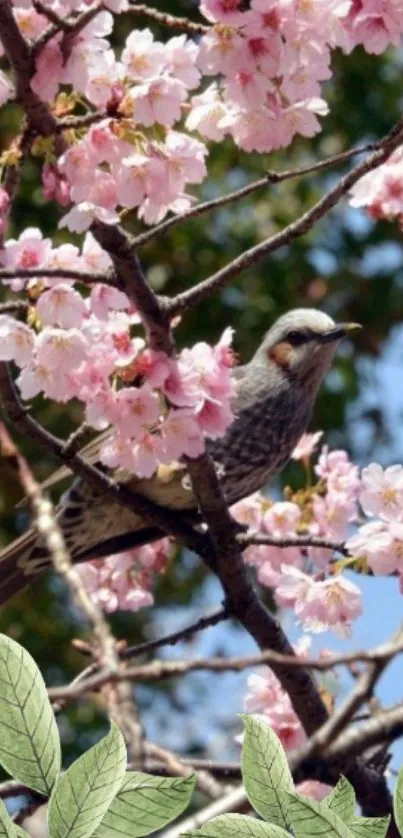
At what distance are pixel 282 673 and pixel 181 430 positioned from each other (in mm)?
492

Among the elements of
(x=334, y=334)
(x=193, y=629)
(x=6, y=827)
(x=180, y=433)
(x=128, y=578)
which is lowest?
(x=6, y=827)

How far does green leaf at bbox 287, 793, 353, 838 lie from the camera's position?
110 cm

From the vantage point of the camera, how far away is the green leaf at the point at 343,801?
4.08ft

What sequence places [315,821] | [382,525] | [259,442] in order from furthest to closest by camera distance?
1. [259,442]
2. [382,525]
3. [315,821]

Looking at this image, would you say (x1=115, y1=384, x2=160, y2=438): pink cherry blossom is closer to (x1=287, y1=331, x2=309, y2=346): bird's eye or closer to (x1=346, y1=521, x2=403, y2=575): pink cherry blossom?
(x1=346, y1=521, x2=403, y2=575): pink cherry blossom

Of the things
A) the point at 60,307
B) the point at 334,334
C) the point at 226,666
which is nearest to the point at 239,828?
the point at 226,666

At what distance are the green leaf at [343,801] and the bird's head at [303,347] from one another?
2.30 metres

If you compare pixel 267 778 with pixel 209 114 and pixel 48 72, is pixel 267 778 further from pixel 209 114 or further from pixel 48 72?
pixel 209 114

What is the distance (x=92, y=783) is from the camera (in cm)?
115

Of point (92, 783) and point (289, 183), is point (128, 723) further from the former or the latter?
point (289, 183)

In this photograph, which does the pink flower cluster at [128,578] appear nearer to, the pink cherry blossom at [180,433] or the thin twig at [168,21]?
the pink cherry blossom at [180,433]

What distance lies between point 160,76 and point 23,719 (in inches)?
42.1

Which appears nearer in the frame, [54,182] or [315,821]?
[315,821]

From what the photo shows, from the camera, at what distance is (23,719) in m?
1.17
